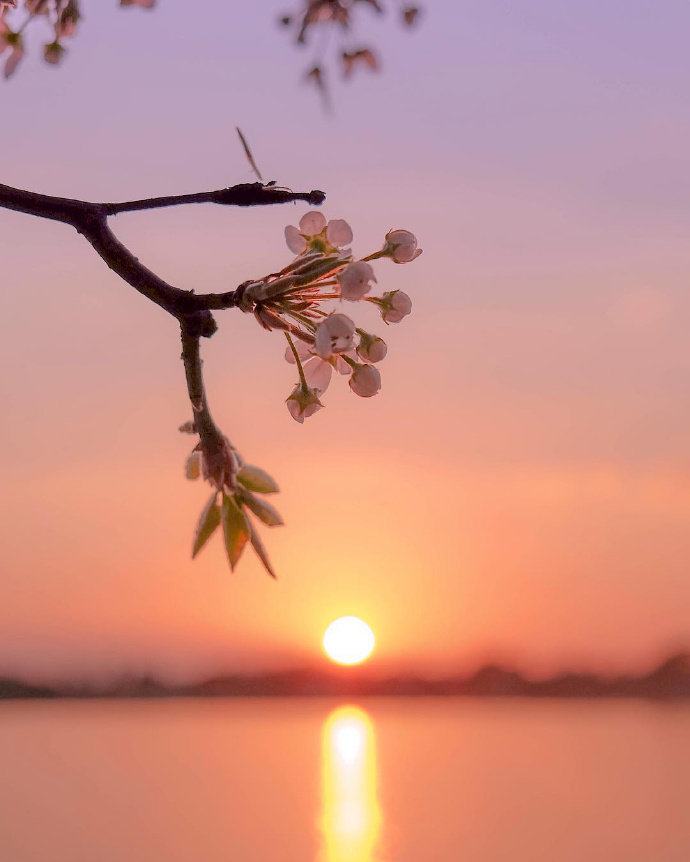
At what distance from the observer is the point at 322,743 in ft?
129

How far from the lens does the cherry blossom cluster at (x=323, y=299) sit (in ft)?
2.24

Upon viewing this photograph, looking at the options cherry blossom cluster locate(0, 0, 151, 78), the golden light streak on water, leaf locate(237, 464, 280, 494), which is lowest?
leaf locate(237, 464, 280, 494)

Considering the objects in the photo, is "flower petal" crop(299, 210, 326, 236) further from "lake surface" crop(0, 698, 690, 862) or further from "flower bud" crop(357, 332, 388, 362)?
"lake surface" crop(0, 698, 690, 862)

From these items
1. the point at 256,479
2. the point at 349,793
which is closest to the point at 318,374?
the point at 256,479

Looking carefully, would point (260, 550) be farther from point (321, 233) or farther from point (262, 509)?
point (321, 233)

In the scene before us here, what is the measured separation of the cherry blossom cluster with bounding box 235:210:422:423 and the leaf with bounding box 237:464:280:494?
0.09 metres

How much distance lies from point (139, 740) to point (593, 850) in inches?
819

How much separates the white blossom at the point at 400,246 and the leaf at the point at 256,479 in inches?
8.9

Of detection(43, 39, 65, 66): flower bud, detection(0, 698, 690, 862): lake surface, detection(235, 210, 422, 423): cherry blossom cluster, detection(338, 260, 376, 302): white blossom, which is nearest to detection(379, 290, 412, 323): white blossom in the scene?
detection(235, 210, 422, 423): cherry blossom cluster

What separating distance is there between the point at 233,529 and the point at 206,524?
18 millimetres

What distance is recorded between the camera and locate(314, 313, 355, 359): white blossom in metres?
0.69

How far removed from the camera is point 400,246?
0.84 m

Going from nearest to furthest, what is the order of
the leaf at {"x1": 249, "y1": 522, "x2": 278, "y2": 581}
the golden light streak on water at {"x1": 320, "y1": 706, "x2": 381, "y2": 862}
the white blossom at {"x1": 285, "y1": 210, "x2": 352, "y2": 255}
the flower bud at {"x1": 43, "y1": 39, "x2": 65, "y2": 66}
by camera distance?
the leaf at {"x1": 249, "y1": 522, "x2": 278, "y2": 581}
the white blossom at {"x1": 285, "y1": 210, "x2": 352, "y2": 255}
the flower bud at {"x1": 43, "y1": 39, "x2": 65, "y2": 66}
the golden light streak on water at {"x1": 320, "y1": 706, "x2": 381, "y2": 862}

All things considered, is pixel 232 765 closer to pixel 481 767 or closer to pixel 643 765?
pixel 481 767
